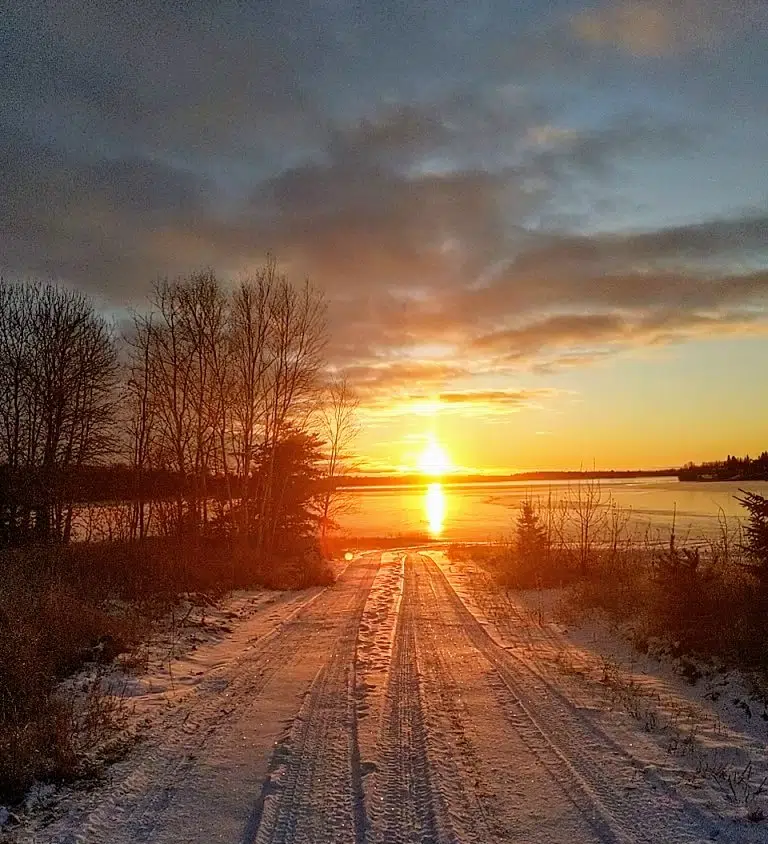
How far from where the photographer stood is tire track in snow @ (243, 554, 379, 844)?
4.70m

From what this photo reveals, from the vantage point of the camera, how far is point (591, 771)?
5812 mm

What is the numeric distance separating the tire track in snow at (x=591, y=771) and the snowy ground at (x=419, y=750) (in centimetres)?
2

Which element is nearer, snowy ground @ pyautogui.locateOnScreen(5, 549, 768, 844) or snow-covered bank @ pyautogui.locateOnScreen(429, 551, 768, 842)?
snowy ground @ pyautogui.locateOnScreen(5, 549, 768, 844)

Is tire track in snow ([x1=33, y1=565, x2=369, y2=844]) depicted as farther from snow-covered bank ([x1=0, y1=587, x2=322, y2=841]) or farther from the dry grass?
the dry grass

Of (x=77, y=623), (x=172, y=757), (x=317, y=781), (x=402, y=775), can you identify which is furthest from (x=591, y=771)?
(x=77, y=623)

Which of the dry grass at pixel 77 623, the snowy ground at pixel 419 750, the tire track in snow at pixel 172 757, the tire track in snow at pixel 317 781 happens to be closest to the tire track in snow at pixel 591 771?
the snowy ground at pixel 419 750

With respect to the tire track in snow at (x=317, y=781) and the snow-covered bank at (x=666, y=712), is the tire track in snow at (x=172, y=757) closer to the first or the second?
the tire track in snow at (x=317, y=781)

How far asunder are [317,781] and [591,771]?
241 centimetres

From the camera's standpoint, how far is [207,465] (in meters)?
27.4

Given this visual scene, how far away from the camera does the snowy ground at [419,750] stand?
4867 millimetres

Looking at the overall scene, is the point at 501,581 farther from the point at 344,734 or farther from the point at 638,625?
the point at 344,734

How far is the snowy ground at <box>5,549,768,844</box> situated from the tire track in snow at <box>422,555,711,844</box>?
0.02 m

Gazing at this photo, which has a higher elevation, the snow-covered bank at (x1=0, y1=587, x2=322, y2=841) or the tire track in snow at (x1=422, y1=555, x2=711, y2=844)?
the tire track in snow at (x1=422, y1=555, x2=711, y2=844)

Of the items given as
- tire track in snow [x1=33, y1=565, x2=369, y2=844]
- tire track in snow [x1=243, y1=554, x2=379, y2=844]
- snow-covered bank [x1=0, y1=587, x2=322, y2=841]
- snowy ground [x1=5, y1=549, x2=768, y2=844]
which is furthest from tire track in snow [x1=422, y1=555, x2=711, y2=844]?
snow-covered bank [x1=0, y1=587, x2=322, y2=841]
